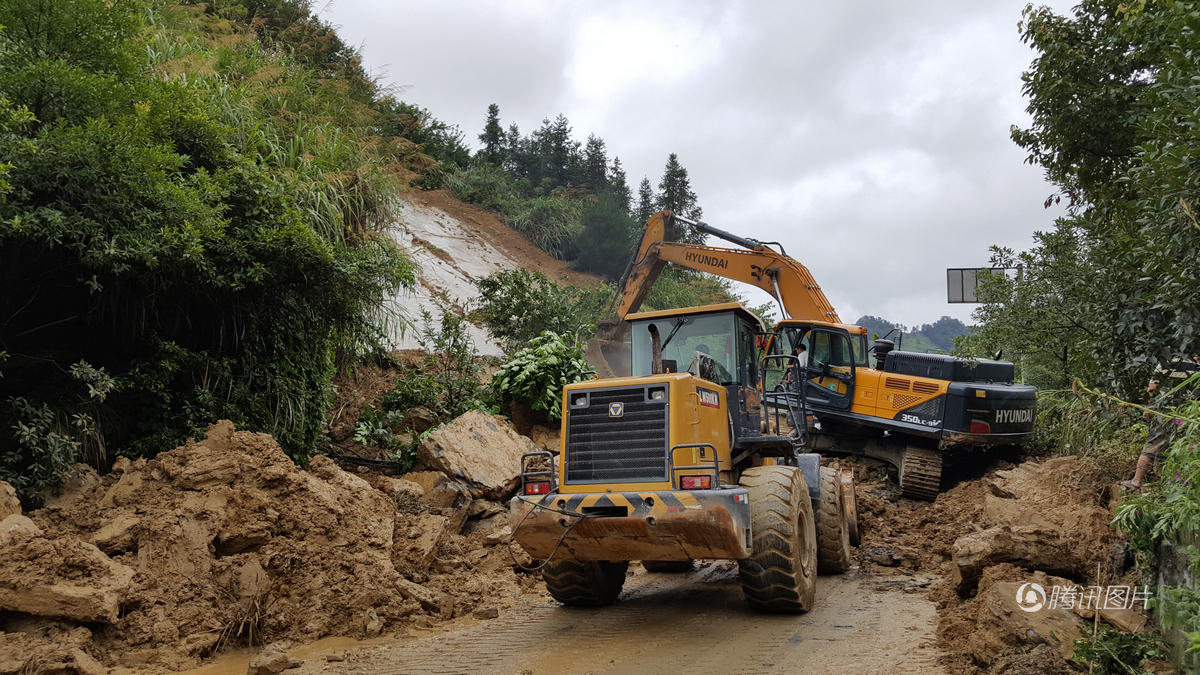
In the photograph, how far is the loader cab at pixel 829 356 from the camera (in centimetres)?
1322

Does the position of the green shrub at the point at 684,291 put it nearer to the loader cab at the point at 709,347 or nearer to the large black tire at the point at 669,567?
the large black tire at the point at 669,567

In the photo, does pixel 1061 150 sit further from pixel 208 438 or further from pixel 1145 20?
pixel 208 438

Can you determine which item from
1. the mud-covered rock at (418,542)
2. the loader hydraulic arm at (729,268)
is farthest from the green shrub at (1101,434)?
the mud-covered rock at (418,542)

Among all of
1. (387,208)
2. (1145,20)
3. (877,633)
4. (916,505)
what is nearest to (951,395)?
(916,505)

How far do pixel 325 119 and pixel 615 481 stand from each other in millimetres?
8674

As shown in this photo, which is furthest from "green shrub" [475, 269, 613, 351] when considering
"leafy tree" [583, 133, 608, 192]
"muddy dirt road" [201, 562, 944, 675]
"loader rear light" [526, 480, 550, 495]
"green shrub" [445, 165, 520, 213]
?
"leafy tree" [583, 133, 608, 192]

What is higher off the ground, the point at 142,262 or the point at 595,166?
the point at 595,166

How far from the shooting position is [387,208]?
11469 mm

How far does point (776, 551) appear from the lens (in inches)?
250

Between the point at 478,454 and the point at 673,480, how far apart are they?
406cm

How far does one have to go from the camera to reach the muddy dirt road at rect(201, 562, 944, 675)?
545 cm

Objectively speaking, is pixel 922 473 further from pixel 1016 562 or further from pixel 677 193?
pixel 677 193

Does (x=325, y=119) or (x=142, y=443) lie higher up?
(x=325, y=119)

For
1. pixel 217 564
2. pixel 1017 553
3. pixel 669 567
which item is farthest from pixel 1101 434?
pixel 217 564
